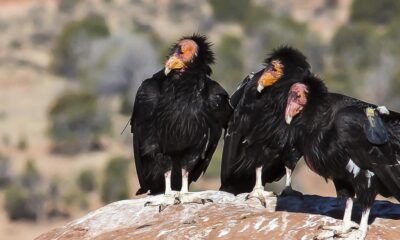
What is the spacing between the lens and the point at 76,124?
33344 mm

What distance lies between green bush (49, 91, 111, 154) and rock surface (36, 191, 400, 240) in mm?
23077

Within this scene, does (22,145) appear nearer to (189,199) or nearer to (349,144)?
(189,199)

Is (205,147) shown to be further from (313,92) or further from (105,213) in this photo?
(313,92)

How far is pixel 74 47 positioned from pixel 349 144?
38.0m

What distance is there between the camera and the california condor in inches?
294

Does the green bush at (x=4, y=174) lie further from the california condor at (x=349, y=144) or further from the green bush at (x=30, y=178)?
the california condor at (x=349, y=144)

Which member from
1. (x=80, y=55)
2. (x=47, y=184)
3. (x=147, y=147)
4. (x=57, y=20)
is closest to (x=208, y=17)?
(x=57, y=20)

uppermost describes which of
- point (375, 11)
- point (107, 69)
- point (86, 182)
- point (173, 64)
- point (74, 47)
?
point (375, 11)

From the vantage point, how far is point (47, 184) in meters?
27.9

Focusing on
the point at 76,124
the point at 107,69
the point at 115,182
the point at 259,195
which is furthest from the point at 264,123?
the point at 107,69

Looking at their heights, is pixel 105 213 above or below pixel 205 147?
below

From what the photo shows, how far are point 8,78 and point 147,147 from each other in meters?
34.1

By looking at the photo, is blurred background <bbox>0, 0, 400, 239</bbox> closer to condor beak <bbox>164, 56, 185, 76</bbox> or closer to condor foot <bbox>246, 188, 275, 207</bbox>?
condor foot <bbox>246, 188, 275, 207</bbox>

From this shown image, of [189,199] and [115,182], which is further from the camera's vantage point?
[115,182]
